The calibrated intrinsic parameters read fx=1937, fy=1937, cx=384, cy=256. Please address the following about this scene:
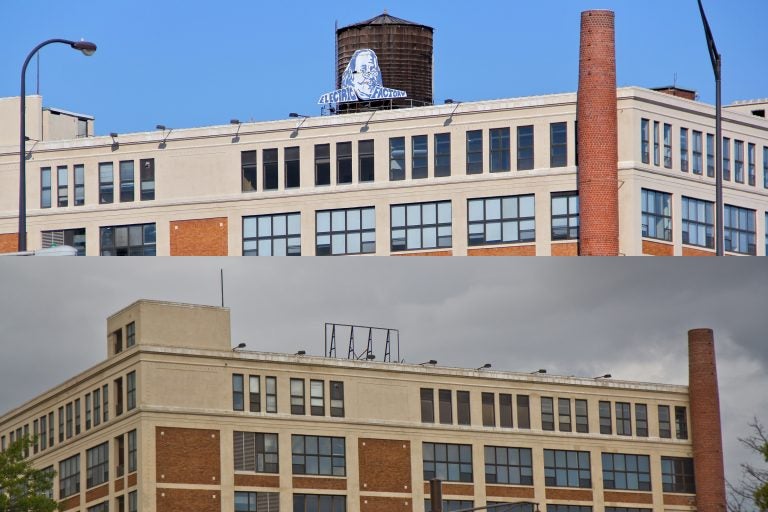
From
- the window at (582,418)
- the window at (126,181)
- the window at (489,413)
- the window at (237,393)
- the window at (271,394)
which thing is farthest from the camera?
the window at (126,181)

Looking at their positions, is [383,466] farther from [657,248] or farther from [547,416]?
[657,248]

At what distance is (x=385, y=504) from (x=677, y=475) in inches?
327

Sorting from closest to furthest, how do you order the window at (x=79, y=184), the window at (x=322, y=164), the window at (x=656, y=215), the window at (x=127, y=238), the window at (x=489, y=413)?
the window at (x=489, y=413) → the window at (x=656, y=215) → the window at (x=322, y=164) → the window at (x=127, y=238) → the window at (x=79, y=184)

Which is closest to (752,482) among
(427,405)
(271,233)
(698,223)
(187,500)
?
(427,405)

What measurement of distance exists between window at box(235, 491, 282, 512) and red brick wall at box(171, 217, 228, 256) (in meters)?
60.8

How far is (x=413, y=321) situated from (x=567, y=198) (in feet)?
175

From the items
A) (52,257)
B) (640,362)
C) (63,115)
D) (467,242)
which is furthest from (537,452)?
(63,115)

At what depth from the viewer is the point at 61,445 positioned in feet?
177

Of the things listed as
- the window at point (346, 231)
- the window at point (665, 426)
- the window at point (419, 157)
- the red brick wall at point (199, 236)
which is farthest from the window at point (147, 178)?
the window at point (665, 426)

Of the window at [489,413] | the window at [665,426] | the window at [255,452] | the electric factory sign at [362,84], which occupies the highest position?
the electric factory sign at [362,84]

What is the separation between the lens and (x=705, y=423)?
5512cm

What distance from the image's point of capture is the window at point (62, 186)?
118 meters

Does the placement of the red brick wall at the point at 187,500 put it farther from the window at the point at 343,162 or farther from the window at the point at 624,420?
the window at the point at 343,162

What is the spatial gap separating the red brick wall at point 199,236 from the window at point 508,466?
60701 mm
